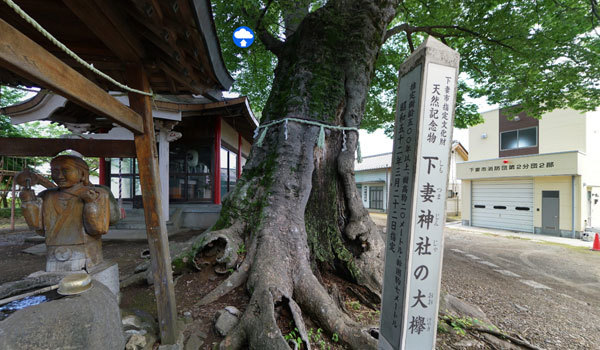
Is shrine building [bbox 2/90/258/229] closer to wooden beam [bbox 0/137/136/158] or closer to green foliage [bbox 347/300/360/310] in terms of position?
wooden beam [bbox 0/137/136/158]

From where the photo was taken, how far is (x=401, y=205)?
6.45 ft

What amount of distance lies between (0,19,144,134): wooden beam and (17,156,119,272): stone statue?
858mm

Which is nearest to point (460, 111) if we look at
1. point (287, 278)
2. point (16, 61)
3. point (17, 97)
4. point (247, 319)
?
point (287, 278)

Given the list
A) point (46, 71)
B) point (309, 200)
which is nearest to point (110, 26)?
point (46, 71)

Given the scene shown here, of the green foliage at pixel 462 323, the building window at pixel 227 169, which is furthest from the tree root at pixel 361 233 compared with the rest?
the building window at pixel 227 169

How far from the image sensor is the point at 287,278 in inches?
115

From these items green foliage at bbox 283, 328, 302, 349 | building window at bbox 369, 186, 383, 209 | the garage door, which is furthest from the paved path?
building window at bbox 369, 186, 383, 209

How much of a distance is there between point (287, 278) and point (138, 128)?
216cm

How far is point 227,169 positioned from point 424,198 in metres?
10.3

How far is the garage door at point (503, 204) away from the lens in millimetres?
12500

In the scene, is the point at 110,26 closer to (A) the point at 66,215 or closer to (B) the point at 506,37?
(A) the point at 66,215

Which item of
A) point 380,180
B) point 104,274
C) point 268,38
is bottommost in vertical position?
point 104,274

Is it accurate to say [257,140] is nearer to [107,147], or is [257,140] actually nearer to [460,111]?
[107,147]

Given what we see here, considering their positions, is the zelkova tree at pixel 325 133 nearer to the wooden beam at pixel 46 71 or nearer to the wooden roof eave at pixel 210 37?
the wooden roof eave at pixel 210 37
